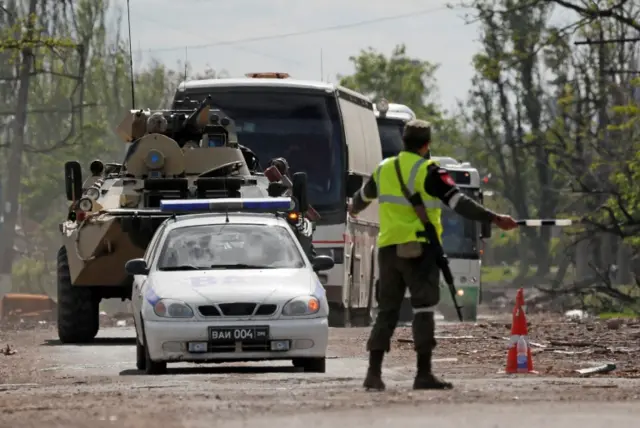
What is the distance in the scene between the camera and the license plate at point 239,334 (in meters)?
17.0

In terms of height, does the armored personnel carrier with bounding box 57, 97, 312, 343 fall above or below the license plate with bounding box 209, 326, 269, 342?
above

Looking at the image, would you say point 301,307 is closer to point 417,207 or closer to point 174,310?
point 174,310

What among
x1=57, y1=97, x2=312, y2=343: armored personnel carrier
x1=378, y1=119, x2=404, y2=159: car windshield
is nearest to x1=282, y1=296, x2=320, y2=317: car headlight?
x1=57, y1=97, x2=312, y2=343: armored personnel carrier

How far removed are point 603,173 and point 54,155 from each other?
39969 mm

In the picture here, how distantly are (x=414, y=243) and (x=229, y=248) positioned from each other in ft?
15.7

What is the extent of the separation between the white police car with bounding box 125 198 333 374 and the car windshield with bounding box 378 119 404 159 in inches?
709

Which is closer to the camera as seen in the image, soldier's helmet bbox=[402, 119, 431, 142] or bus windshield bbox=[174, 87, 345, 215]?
soldier's helmet bbox=[402, 119, 431, 142]

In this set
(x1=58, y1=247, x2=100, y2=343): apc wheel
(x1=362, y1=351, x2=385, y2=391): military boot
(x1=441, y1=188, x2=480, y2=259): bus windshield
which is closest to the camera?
(x1=362, y1=351, x2=385, y2=391): military boot

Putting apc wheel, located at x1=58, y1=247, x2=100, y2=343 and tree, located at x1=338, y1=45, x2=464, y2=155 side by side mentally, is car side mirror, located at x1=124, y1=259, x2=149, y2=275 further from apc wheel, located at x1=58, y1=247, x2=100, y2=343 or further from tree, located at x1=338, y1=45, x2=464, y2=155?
tree, located at x1=338, y1=45, x2=464, y2=155

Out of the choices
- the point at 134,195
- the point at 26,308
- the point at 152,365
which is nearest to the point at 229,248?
the point at 152,365

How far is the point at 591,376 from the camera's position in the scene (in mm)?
16891

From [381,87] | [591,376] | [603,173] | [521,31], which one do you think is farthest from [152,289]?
[381,87]

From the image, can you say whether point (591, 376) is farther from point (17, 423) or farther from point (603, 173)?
point (603, 173)

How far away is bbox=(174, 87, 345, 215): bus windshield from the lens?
92.5 feet
